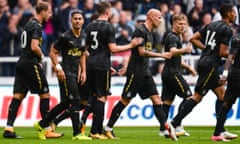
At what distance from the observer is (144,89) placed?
61.2 ft

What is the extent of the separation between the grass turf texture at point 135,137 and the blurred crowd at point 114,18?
3.89 meters

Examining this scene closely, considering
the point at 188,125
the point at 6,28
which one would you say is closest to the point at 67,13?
the point at 6,28

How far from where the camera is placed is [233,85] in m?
17.7

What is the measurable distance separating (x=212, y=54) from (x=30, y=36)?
3.34 meters

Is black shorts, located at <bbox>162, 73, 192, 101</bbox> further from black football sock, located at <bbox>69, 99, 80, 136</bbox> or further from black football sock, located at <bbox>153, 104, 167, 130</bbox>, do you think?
black football sock, located at <bbox>69, 99, 80, 136</bbox>

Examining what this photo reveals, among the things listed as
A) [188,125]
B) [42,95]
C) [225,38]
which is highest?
[225,38]

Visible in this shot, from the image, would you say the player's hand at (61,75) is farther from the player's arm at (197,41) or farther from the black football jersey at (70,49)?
the player's arm at (197,41)

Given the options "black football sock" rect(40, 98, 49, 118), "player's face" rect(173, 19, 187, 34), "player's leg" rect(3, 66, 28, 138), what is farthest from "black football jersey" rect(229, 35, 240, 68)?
"player's leg" rect(3, 66, 28, 138)

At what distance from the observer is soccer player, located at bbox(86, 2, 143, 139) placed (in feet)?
58.4

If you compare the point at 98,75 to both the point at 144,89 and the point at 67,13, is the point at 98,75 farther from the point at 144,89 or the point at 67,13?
the point at 67,13

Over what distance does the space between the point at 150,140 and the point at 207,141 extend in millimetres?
1019

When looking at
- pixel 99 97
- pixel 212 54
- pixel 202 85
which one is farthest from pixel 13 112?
pixel 212 54

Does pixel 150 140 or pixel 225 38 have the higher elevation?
pixel 225 38

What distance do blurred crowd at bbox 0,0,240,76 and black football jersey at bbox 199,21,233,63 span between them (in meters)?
7.18
